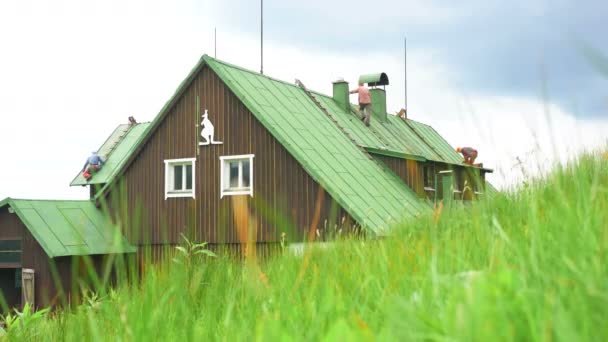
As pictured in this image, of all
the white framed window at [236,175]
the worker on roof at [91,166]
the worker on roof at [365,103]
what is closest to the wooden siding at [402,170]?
the worker on roof at [365,103]

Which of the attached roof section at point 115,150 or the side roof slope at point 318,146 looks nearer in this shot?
the side roof slope at point 318,146

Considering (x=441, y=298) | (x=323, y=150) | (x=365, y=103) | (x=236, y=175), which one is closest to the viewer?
(x=441, y=298)

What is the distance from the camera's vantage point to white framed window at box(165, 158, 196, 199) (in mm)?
20359

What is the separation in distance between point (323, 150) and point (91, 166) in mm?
14352

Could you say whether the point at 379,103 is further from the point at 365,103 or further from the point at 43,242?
the point at 43,242

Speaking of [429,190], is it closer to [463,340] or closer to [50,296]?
[50,296]

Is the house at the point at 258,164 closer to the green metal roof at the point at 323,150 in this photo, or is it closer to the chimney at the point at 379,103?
the green metal roof at the point at 323,150

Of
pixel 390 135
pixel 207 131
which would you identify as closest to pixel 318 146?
pixel 207 131

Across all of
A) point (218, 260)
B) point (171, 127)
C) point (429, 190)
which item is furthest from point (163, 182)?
point (218, 260)

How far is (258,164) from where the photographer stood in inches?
731

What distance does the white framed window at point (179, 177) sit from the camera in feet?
66.8

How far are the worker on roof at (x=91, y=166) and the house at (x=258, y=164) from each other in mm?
5932

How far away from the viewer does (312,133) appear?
19172 mm

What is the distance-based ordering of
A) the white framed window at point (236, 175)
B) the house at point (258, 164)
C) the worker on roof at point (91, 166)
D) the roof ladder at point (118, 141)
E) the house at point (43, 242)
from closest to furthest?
the house at point (258, 164) < the white framed window at point (236, 175) < the house at point (43, 242) < the worker on roof at point (91, 166) < the roof ladder at point (118, 141)
